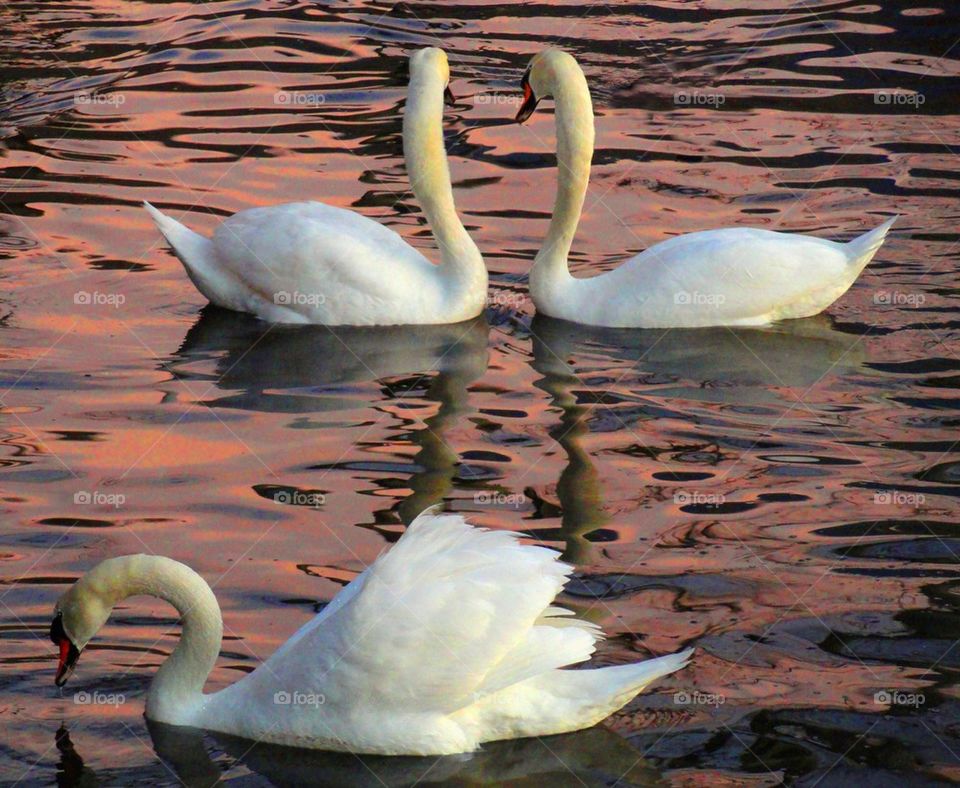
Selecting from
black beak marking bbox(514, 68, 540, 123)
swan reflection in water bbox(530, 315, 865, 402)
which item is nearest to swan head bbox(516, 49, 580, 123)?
black beak marking bbox(514, 68, 540, 123)

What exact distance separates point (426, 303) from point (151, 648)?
3839 mm

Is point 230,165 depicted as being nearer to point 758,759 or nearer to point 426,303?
point 426,303

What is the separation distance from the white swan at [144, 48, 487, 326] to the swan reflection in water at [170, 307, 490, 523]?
0.11 metres

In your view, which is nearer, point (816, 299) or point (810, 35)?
point (816, 299)

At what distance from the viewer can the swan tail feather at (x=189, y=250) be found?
32.9ft

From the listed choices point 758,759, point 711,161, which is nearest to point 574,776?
point 758,759

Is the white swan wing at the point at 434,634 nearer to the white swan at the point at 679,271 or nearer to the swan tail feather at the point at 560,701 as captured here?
the swan tail feather at the point at 560,701

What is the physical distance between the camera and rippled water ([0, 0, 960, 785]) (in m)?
6.14

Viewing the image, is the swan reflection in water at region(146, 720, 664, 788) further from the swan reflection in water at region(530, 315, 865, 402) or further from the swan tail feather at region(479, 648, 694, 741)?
the swan reflection in water at region(530, 315, 865, 402)

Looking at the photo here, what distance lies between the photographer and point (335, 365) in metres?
9.43

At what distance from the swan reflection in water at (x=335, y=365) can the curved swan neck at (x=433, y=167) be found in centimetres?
40

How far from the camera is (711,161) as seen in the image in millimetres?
12344

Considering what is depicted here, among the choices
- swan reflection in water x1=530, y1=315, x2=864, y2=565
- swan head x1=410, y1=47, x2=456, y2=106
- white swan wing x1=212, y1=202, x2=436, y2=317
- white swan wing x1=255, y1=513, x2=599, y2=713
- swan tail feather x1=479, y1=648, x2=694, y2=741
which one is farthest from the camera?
swan head x1=410, y1=47, x2=456, y2=106

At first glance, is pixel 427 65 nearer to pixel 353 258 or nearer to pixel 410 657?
pixel 353 258
